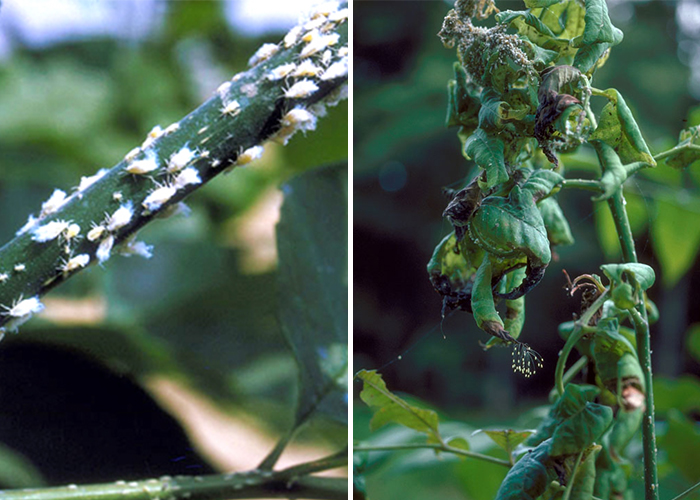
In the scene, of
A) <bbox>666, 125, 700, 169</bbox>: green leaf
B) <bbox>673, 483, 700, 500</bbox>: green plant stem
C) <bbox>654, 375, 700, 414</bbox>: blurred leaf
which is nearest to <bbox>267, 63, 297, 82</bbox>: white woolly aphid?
<bbox>666, 125, 700, 169</bbox>: green leaf

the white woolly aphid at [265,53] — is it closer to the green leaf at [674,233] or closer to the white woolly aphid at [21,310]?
the white woolly aphid at [21,310]

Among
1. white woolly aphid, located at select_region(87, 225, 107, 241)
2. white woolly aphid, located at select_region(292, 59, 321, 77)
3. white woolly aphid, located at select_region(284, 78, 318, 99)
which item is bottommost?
white woolly aphid, located at select_region(87, 225, 107, 241)

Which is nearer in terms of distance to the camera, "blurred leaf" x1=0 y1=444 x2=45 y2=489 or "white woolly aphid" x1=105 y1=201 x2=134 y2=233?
"white woolly aphid" x1=105 y1=201 x2=134 y2=233

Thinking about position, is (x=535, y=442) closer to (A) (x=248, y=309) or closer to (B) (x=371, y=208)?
(A) (x=248, y=309)

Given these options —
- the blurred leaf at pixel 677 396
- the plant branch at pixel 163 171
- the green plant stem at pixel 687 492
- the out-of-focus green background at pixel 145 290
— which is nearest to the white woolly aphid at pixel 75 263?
the plant branch at pixel 163 171

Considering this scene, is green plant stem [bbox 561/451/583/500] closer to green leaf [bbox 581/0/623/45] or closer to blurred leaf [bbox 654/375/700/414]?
green leaf [bbox 581/0/623/45]

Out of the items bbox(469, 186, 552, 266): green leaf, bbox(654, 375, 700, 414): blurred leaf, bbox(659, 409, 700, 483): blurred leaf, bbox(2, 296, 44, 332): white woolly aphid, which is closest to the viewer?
bbox(469, 186, 552, 266): green leaf

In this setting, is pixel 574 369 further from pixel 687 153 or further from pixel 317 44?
pixel 317 44
